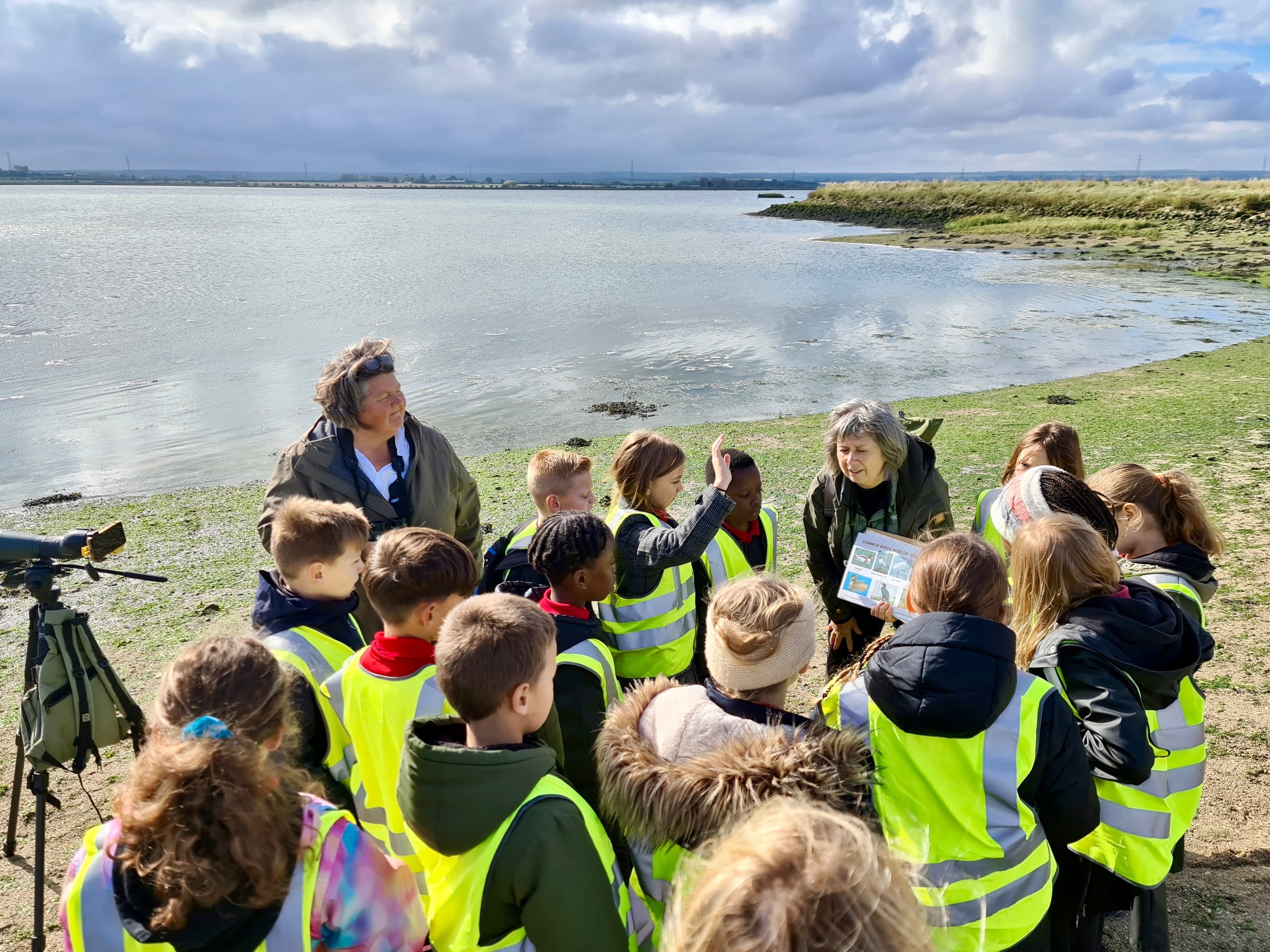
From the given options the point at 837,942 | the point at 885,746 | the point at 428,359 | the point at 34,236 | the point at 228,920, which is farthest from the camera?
the point at 34,236

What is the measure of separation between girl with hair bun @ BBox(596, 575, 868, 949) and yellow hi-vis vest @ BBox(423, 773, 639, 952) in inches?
5.5

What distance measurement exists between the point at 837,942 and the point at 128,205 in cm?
13877

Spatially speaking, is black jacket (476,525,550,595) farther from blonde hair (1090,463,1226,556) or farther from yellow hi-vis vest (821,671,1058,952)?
blonde hair (1090,463,1226,556)

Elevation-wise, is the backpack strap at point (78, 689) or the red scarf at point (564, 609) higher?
the red scarf at point (564, 609)

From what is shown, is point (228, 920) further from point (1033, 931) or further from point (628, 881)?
point (1033, 931)

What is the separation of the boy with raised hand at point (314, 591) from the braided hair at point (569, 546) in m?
0.70

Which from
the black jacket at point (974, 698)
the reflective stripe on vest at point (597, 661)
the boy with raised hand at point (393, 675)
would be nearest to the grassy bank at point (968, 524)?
the black jacket at point (974, 698)

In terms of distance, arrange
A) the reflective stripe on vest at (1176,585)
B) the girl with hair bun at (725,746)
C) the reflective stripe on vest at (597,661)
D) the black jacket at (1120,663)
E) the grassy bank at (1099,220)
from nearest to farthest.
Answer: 1. the girl with hair bun at (725,746)
2. the black jacket at (1120,663)
3. the reflective stripe on vest at (597,661)
4. the reflective stripe on vest at (1176,585)
5. the grassy bank at (1099,220)

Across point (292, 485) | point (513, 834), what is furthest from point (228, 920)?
point (292, 485)

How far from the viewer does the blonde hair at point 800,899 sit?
3.84ft

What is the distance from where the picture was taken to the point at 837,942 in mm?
1169

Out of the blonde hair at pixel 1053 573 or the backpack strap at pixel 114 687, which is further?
Answer: the backpack strap at pixel 114 687

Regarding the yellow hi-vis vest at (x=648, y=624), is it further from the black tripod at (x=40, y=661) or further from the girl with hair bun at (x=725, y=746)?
the black tripod at (x=40, y=661)

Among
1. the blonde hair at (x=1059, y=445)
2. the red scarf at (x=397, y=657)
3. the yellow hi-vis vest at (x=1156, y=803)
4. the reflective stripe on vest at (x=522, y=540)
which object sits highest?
the blonde hair at (x=1059, y=445)
